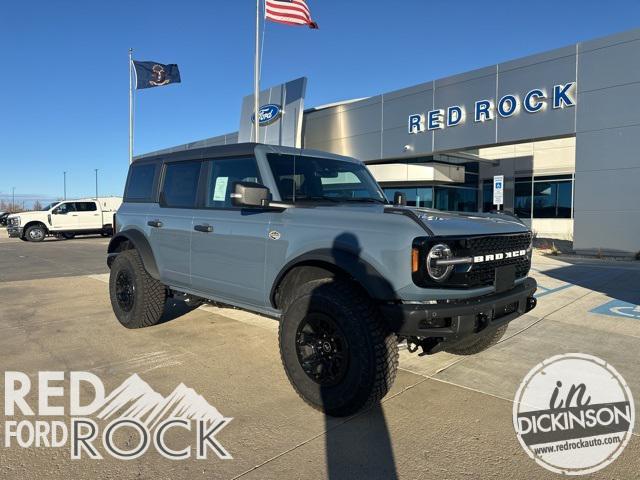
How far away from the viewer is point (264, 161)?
13.8 ft

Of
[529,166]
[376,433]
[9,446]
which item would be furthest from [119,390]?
[529,166]

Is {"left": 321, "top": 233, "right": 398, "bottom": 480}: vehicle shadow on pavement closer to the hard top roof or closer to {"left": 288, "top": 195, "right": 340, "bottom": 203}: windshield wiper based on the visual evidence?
{"left": 288, "top": 195, "right": 340, "bottom": 203}: windshield wiper

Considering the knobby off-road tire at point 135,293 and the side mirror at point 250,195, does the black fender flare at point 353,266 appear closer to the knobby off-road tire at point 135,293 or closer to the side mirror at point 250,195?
the side mirror at point 250,195

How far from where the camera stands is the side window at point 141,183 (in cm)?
556

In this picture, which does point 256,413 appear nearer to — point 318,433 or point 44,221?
point 318,433

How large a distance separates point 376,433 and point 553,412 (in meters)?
1.36

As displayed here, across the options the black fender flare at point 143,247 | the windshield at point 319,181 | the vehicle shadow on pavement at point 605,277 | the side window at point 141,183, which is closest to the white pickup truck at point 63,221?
the side window at point 141,183

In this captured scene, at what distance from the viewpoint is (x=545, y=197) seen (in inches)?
947

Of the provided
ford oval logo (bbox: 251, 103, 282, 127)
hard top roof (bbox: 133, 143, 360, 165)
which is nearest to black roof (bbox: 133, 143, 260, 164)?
hard top roof (bbox: 133, 143, 360, 165)

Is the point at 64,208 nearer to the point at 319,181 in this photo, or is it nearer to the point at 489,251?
the point at 319,181

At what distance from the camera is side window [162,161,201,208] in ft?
16.1

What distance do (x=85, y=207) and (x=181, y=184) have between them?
71.8ft

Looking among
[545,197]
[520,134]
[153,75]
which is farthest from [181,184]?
[545,197]

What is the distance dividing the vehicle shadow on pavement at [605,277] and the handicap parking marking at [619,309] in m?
0.27
